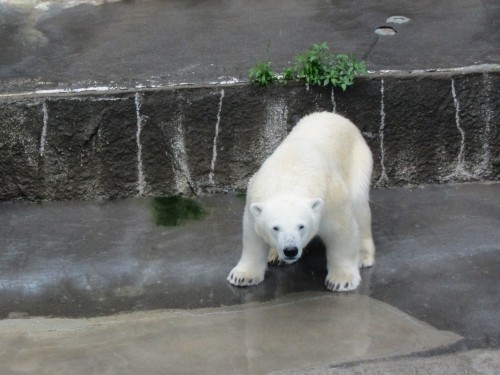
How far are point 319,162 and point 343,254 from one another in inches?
21.7

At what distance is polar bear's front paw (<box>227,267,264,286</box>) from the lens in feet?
16.6

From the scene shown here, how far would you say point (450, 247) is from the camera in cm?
539

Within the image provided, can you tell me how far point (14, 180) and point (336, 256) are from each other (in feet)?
8.76

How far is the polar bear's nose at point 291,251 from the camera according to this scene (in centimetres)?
437

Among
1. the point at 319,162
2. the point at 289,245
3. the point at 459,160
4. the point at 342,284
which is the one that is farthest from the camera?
the point at 459,160

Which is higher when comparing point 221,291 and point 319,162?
point 319,162

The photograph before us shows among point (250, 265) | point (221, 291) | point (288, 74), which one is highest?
point (288, 74)

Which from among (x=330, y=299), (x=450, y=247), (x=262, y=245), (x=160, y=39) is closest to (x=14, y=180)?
(x=160, y=39)

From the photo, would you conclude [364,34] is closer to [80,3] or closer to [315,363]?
[80,3]

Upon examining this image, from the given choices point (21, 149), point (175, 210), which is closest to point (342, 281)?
point (175, 210)

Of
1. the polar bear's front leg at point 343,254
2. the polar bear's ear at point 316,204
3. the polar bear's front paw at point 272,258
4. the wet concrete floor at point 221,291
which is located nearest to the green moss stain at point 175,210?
the wet concrete floor at point 221,291

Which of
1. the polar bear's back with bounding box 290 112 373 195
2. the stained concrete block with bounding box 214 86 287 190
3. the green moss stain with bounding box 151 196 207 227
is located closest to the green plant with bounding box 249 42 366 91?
the stained concrete block with bounding box 214 86 287 190

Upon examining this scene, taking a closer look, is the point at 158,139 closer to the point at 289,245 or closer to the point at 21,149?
the point at 21,149

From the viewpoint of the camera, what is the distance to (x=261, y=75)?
6.08 m
